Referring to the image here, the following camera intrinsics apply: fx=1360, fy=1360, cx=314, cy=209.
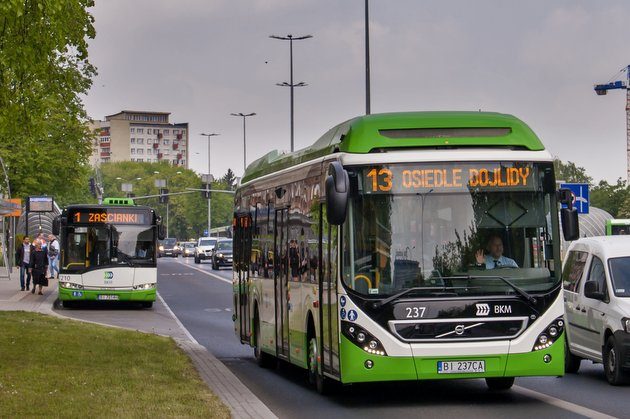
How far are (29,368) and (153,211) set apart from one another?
19953mm

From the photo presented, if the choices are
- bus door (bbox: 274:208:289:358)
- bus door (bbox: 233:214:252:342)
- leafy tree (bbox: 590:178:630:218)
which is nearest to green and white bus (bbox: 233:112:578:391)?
bus door (bbox: 274:208:289:358)

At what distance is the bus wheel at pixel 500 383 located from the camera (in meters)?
15.5

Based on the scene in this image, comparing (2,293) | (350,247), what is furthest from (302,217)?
(2,293)

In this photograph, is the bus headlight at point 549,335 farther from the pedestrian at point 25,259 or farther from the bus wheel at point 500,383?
the pedestrian at point 25,259

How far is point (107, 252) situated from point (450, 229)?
23612 millimetres

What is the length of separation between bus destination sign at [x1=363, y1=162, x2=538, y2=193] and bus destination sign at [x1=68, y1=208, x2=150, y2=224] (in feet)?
Result: 75.6

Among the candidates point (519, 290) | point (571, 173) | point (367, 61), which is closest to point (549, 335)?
point (519, 290)

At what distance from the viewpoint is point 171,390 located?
48.3 feet

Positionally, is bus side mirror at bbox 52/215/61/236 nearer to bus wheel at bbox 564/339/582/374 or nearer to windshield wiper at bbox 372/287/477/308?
bus wheel at bbox 564/339/582/374

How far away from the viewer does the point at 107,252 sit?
3634 cm

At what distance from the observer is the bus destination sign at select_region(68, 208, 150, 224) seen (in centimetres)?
3603

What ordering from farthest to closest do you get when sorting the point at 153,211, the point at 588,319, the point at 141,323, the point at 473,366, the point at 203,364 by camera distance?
the point at 153,211 < the point at 141,323 < the point at 203,364 < the point at 588,319 < the point at 473,366

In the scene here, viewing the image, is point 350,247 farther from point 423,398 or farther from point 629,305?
point 629,305

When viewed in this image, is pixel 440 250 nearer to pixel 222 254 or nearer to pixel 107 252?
pixel 107 252
